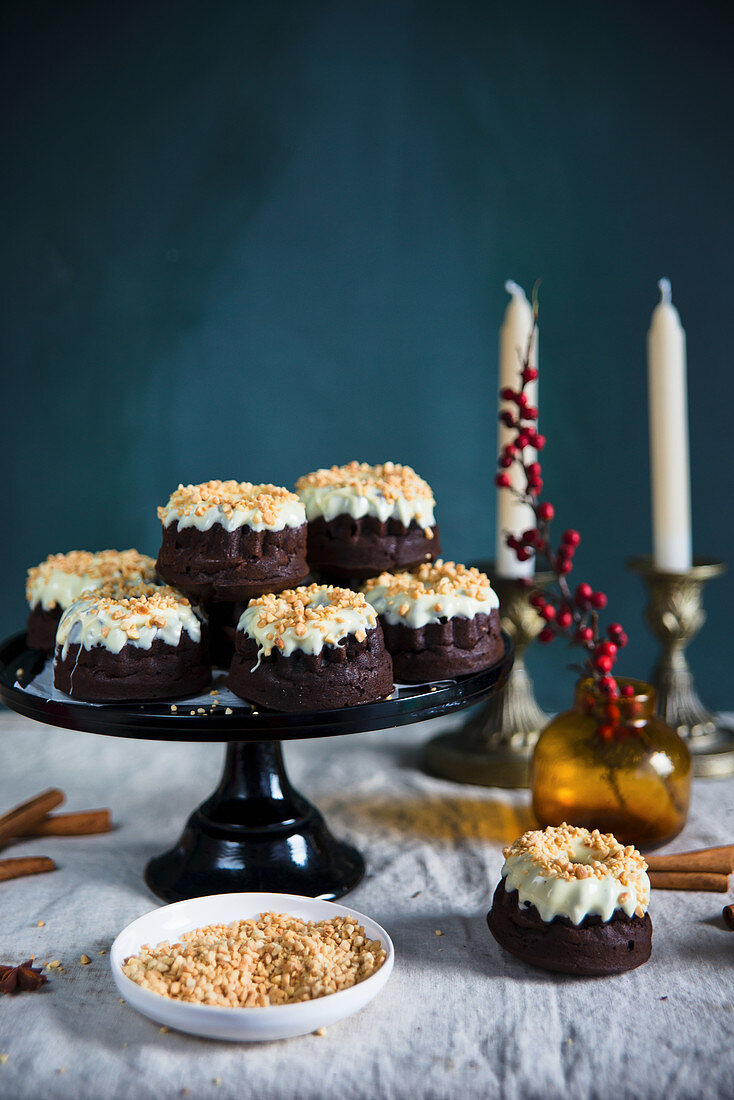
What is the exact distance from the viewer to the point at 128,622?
1337 mm

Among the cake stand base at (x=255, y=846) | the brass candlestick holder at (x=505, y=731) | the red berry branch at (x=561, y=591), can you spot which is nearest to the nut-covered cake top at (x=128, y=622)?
the cake stand base at (x=255, y=846)

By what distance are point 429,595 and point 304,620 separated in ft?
0.77

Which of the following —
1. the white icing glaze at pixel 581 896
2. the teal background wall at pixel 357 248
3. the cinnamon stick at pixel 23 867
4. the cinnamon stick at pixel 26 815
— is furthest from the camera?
the teal background wall at pixel 357 248

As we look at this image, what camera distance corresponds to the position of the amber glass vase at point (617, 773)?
60.1 inches

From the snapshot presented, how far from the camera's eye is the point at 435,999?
1.18 meters

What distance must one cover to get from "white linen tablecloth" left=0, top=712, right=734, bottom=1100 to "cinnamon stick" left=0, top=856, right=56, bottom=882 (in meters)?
0.01

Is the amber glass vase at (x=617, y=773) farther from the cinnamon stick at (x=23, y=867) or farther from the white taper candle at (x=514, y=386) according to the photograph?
the cinnamon stick at (x=23, y=867)

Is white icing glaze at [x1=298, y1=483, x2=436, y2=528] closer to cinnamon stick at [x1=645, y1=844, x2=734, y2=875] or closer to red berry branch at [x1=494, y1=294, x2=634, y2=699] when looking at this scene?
red berry branch at [x1=494, y1=294, x2=634, y2=699]

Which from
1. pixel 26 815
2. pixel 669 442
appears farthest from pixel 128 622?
pixel 669 442

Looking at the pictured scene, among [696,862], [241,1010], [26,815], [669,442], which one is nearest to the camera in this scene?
[241,1010]

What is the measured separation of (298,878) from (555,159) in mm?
1753

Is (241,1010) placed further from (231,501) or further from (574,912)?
(231,501)

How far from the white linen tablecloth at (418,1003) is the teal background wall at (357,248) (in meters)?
0.98

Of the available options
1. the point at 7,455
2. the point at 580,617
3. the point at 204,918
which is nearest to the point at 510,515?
the point at 580,617
